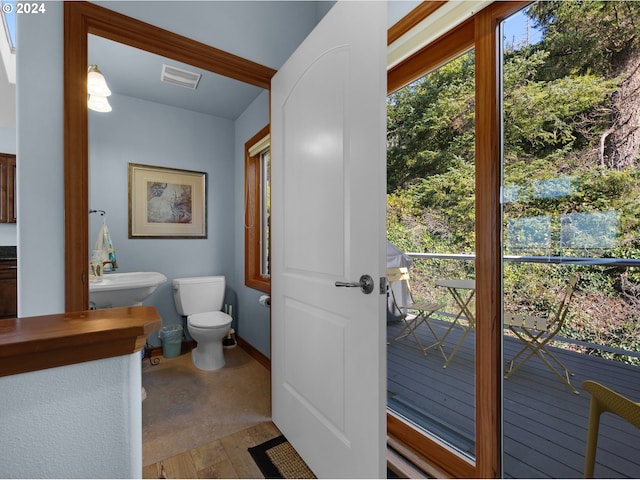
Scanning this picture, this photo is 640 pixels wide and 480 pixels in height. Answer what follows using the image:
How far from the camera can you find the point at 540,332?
1124mm

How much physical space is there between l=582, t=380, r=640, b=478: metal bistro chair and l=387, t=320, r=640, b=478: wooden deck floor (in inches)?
5.7

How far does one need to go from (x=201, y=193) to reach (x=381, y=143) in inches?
100

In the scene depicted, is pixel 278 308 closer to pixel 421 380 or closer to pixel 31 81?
pixel 421 380

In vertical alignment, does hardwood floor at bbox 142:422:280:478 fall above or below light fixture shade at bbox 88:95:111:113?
below

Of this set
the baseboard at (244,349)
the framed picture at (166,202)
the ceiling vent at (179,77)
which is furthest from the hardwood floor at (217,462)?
the ceiling vent at (179,77)

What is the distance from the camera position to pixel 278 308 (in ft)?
5.64

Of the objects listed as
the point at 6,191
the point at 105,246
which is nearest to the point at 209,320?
the point at 105,246

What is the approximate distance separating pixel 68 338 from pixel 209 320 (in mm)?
2171

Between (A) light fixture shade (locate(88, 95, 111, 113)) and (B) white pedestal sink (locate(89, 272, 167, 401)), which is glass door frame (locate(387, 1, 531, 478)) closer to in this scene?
(A) light fixture shade (locate(88, 95, 111, 113))

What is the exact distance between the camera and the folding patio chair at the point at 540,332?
1.06m

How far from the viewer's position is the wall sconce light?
1.74m

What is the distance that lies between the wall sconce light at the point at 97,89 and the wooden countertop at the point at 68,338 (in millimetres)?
1741

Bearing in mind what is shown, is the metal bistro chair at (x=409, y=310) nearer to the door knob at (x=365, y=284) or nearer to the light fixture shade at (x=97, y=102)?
the door knob at (x=365, y=284)

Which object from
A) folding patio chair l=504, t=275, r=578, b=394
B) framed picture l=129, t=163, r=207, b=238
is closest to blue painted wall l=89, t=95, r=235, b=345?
framed picture l=129, t=163, r=207, b=238
